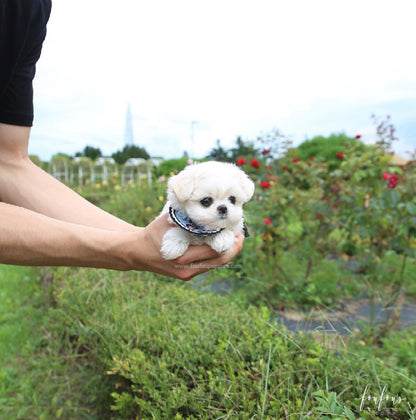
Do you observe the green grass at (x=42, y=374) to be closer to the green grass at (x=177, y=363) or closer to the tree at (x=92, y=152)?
the green grass at (x=177, y=363)

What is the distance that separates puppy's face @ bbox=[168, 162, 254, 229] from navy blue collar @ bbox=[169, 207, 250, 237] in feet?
0.06

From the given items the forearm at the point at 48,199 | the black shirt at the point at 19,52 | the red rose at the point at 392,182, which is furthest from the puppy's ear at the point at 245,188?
the red rose at the point at 392,182

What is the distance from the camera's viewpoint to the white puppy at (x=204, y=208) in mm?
1386

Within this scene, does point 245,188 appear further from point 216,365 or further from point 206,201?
point 216,365

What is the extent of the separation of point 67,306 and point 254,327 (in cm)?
165

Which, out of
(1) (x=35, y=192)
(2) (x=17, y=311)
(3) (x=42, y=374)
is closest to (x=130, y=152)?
(2) (x=17, y=311)

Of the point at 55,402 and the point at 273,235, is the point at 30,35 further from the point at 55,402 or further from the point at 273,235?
the point at 273,235

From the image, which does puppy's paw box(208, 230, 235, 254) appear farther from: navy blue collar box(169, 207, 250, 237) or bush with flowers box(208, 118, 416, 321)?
bush with flowers box(208, 118, 416, 321)

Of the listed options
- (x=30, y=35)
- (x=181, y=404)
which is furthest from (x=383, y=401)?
(x=30, y=35)

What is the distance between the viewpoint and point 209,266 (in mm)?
1547

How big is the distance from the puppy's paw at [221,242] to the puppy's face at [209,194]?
0.14 feet

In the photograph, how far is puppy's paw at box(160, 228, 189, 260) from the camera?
1415 millimetres

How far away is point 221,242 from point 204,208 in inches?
5.8

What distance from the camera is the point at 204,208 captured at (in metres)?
1.40
